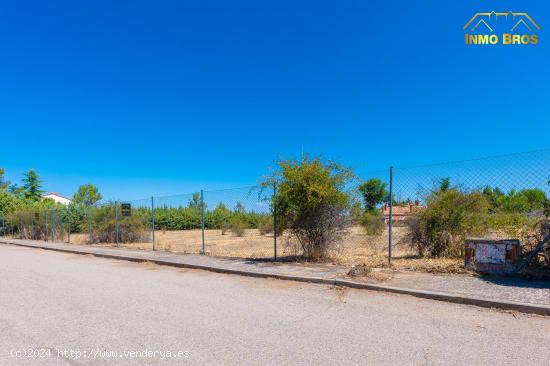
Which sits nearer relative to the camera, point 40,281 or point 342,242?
point 40,281

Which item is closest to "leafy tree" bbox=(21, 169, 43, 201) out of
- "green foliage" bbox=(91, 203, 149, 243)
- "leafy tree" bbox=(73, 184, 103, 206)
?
"leafy tree" bbox=(73, 184, 103, 206)

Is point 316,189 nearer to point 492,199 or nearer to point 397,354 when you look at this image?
point 492,199

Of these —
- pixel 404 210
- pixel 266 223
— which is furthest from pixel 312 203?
pixel 266 223

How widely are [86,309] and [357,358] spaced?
4462 mm

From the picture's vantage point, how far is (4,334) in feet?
15.5

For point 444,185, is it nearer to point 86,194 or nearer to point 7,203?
point 7,203

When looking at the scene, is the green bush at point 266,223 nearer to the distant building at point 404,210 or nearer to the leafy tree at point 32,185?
the distant building at point 404,210

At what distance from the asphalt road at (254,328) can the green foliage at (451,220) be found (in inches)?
174

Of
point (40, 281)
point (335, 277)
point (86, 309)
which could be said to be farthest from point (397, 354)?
point (40, 281)

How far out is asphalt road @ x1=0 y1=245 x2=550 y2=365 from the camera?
12.7ft

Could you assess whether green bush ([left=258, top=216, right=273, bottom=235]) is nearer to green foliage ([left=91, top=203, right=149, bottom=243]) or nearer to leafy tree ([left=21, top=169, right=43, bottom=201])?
green foliage ([left=91, top=203, right=149, bottom=243])

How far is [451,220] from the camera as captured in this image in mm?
9930

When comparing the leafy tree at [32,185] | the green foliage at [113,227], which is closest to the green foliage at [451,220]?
the green foliage at [113,227]

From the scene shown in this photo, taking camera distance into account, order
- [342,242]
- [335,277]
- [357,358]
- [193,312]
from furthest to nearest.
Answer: [342,242], [335,277], [193,312], [357,358]
